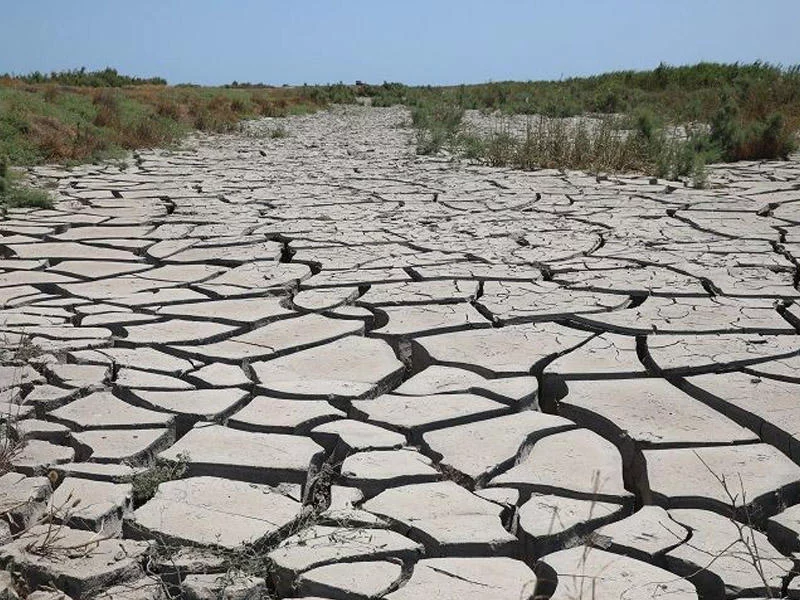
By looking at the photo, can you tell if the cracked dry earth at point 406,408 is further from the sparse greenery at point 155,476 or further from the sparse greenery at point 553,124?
the sparse greenery at point 553,124

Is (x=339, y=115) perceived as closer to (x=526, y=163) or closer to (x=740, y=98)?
(x=740, y=98)

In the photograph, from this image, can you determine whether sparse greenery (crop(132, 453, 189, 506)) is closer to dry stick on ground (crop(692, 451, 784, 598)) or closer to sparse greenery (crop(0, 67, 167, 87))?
dry stick on ground (crop(692, 451, 784, 598))

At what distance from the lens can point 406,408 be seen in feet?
9.43

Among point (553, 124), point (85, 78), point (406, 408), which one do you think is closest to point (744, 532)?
point (406, 408)

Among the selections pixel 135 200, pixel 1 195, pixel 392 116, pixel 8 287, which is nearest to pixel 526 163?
pixel 135 200

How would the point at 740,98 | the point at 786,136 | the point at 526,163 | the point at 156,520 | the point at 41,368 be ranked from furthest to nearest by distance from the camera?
the point at 740,98, the point at 786,136, the point at 526,163, the point at 41,368, the point at 156,520

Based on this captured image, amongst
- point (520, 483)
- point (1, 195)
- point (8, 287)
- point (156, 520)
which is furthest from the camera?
point (1, 195)

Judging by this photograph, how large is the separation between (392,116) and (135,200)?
11916 mm

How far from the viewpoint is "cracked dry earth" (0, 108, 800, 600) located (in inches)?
79.4

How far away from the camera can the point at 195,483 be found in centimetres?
240

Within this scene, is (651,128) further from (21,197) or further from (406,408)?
(406,408)

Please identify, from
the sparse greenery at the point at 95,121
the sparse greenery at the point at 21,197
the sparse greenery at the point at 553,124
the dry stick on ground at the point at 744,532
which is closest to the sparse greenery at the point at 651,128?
the sparse greenery at the point at 553,124

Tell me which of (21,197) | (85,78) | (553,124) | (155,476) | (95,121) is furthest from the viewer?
(85,78)

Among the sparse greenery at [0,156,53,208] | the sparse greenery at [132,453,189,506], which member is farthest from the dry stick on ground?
the sparse greenery at [0,156,53,208]
